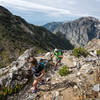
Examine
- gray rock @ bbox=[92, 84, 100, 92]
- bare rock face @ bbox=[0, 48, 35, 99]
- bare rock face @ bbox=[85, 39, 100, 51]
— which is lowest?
bare rock face @ bbox=[85, 39, 100, 51]

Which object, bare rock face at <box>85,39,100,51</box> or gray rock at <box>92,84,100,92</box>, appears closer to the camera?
gray rock at <box>92,84,100,92</box>

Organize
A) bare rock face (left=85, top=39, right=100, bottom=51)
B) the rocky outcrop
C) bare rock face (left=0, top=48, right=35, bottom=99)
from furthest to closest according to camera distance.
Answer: bare rock face (left=85, top=39, right=100, bottom=51)
bare rock face (left=0, top=48, right=35, bottom=99)
the rocky outcrop

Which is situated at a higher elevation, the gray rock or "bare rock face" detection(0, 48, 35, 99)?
the gray rock

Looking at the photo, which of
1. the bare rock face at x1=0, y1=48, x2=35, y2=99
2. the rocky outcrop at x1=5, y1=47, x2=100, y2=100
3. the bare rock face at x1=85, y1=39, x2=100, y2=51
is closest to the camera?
the rocky outcrop at x1=5, y1=47, x2=100, y2=100

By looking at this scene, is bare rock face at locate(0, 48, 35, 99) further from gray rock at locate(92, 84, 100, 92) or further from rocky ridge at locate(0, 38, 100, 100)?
gray rock at locate(92, 84, 100, 92)

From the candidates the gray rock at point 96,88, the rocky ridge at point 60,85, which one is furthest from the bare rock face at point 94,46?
the gray rock at point 96,88

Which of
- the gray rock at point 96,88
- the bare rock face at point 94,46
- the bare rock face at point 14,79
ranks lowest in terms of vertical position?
the bare rock face at point 94,46

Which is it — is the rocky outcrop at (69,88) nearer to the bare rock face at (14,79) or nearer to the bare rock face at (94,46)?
the bare rock face at (14,79)

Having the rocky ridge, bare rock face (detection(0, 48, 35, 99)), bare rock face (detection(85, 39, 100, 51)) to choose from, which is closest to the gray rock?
the rocky ridge

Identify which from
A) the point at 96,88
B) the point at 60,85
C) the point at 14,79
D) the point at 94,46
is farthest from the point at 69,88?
the point at 94,46

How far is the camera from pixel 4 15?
11006cm

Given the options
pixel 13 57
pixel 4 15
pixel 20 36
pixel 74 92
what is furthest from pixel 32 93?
pixel 4 15

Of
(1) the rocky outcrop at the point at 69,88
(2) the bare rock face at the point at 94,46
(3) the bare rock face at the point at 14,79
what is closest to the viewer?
(1) the rocky outcrop at the point at 69,88

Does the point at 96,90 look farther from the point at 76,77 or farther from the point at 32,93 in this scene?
the point at 32,93
